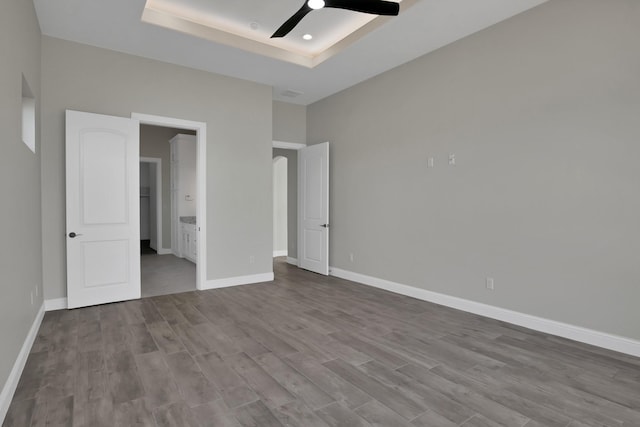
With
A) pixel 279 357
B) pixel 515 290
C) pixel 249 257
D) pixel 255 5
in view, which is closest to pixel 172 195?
pixel 249 257

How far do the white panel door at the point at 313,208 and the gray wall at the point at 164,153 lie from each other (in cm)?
379

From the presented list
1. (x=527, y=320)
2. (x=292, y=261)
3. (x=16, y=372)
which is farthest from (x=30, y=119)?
(x=527, y=320)

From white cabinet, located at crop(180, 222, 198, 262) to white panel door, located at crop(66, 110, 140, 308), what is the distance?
8.48 ft

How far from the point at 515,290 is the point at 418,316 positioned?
3.41ft

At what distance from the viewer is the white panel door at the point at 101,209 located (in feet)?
13.1

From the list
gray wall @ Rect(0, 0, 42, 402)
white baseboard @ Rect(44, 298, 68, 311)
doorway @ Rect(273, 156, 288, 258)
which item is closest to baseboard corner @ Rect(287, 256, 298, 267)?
doorway @ Rect(273, 156, 288, 258)

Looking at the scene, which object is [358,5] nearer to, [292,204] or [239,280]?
[239,280]

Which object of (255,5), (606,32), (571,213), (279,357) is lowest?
(279,357)

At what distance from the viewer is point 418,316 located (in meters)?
3.82

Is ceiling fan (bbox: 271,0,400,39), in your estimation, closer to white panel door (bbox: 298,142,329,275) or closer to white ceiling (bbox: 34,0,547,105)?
white ceiling (bbox: 34,0,547,105)

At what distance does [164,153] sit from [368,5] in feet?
23.7

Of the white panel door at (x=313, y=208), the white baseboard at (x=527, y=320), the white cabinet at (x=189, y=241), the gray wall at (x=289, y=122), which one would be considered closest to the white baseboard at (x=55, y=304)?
the white cabinet at (x=189, y=241)

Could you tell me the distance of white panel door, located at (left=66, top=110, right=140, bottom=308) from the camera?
398 centimetres

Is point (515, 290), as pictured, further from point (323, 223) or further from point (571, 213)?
point (323, 223)
